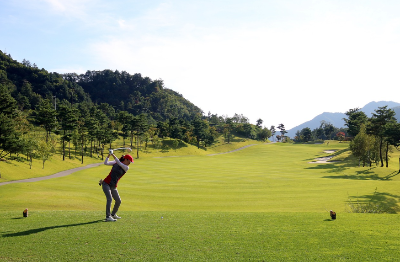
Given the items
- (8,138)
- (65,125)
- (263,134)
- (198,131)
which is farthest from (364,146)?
(263,134)

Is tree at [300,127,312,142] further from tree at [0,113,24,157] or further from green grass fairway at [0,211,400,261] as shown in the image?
green grass fairway at [0,211,400,261]

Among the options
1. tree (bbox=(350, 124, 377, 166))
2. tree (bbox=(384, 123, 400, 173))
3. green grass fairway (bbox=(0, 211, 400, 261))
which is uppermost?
tree (bbox=(384, 123, 400, 173))

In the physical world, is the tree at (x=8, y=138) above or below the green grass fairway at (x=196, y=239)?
above

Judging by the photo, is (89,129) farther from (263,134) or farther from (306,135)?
(306,135)

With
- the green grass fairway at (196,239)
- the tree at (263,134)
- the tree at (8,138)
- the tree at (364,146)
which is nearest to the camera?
the green grass fairway at (196,239)

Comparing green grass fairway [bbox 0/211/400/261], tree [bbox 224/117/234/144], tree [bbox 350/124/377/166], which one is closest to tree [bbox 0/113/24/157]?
green grass fairway [bbox 0/211/400/261]

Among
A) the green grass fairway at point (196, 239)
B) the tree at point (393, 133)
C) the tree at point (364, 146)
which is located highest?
the tree at point (393, 133)

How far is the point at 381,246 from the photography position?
26.9 ft

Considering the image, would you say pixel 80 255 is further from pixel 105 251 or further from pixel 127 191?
pixel 127 191

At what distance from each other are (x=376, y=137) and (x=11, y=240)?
234 ft

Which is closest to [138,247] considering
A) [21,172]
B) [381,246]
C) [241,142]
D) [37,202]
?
[381,246]

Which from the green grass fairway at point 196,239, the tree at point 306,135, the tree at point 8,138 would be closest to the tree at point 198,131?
the tree at point 306,135

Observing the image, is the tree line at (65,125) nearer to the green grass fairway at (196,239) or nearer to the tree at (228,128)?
the tree at (228,128)

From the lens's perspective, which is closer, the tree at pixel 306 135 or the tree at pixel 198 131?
the tree at pixel 198 131
